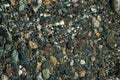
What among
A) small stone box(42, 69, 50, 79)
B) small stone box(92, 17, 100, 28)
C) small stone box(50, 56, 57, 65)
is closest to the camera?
small stone box(42, 69, 50, 79)

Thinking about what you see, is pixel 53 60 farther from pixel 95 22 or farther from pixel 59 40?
pixel 95 22

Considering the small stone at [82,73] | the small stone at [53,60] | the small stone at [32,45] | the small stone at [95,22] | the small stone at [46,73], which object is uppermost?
the small stone at [95,22]

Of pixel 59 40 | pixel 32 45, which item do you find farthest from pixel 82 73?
pixel 32 45

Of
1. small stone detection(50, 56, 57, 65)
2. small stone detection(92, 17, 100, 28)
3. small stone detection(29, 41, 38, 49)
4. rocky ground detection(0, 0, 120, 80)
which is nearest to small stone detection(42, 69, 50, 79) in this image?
rocky ground detection(0, 0, 120, 80)

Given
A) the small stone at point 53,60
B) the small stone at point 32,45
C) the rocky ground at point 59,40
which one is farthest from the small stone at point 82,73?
the small stone at point 32,45

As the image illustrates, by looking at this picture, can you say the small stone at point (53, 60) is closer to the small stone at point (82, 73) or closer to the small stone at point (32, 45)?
the small stone at point (32, 45)

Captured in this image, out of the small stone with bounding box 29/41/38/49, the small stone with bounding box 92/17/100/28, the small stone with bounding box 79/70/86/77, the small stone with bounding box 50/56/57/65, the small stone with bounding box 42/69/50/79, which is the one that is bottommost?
the small stone with bounding box 79/70/86/77

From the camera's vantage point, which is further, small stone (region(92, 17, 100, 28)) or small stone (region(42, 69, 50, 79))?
small stone (region(92, 17, 100, 28))

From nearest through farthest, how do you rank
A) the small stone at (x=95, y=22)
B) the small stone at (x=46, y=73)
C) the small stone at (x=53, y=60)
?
the small stone at (x=46, y=73), the small stone at (x=53, y=60), the small stone at (x=95, y=22)

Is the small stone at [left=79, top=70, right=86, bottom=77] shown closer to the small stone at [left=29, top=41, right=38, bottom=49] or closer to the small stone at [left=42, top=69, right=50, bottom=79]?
the small stone at [left=42, top=69, right=50, bottom=79]
